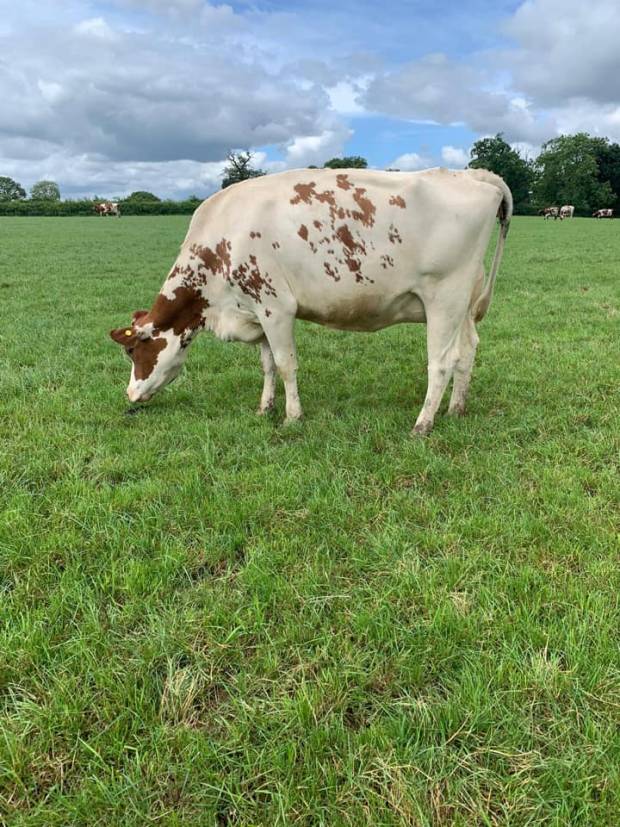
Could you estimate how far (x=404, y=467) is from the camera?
4.27 metres

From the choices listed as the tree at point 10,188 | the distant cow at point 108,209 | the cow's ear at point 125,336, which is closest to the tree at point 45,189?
the tree at point 10,188

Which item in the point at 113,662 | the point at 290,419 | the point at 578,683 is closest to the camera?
the point at 578,683

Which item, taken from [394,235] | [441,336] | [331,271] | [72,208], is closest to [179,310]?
[331,271]

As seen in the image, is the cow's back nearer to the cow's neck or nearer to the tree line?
the cow's neck

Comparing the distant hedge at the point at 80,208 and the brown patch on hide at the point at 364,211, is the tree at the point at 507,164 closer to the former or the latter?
the distant hedge at the point at 80,208

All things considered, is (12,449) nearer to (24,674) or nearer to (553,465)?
(24,674)

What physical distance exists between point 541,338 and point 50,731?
26.1ft

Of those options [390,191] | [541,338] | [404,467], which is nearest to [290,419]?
[404,467]

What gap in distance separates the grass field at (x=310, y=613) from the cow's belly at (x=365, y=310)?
2.94 feet

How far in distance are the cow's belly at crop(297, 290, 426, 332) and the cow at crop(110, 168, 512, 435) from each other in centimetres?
1

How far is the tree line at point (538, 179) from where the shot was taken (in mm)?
69500

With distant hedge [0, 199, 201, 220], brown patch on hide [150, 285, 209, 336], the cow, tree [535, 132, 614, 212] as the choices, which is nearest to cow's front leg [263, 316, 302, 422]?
the cow

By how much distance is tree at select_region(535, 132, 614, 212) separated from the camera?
273 feet

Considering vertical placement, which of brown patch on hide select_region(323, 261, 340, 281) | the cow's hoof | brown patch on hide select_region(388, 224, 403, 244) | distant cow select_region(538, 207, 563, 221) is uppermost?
distant cow select_region(538, 207, 563, 221)
